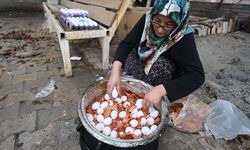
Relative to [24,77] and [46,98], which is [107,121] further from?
[24,77]

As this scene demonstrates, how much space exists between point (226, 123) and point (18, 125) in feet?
6.87

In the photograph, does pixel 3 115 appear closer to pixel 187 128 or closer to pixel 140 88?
pixel 140 88

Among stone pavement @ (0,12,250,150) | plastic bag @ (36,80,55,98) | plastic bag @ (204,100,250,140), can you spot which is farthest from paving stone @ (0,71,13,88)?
plastic bag @ (204,100,250,140)

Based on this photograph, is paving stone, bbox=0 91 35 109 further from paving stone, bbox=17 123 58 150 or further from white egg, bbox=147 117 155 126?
white egg, bbox=147 117 155 126

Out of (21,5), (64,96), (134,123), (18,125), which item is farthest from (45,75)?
(21,5)

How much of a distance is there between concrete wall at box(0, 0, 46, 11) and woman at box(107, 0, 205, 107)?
18.4 ft

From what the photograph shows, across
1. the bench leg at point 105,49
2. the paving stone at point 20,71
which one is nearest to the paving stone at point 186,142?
the bench leg at point 105,49

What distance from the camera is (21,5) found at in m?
6.63

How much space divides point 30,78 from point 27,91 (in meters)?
0.35

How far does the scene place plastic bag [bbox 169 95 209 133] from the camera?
85.4 inches

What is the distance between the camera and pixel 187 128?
84.9 inches

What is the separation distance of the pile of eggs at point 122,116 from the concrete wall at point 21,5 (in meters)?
6.03

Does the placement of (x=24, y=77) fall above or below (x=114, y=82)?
below

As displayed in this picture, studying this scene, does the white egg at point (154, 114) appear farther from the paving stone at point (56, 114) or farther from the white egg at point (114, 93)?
the paving stone at point (56, 114)
